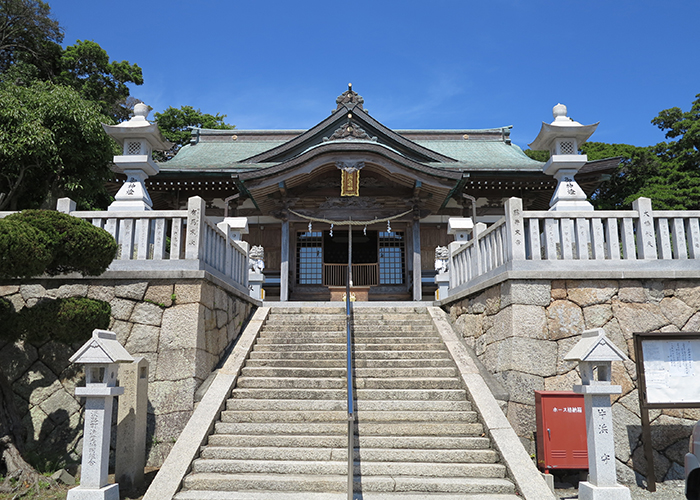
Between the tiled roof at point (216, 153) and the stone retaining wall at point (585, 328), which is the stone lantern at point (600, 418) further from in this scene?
the tiled roof at point (216, 153)

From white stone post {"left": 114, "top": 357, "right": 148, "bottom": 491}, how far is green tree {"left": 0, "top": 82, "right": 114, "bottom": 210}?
26.0 feet

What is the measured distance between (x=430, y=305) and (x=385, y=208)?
14.8 feet

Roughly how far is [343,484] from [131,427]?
2.43 metres

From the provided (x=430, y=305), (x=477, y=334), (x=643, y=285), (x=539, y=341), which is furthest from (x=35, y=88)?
(x=643, y=285)

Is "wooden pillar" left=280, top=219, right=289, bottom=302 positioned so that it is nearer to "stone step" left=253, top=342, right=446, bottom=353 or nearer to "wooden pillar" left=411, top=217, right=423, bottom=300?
"wooden pillar" left=411, top=217, right=423, bottom=300

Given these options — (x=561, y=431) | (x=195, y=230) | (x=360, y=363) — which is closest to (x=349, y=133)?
(x=195, y=230)

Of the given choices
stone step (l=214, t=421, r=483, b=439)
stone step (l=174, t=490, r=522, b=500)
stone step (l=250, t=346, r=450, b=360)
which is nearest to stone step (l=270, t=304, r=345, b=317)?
stone step (l=250, t=346, r=450, b=360)

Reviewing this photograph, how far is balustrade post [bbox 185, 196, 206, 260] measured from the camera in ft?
22.2

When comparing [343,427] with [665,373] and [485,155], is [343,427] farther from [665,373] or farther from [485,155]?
[485,155]

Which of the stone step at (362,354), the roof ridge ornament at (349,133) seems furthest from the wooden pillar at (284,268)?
the stone step at (362,354)

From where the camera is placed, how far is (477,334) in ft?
24.8

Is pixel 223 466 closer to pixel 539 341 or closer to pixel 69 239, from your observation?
pixel 69 239

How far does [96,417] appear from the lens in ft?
16.1

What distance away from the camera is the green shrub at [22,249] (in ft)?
15.6
